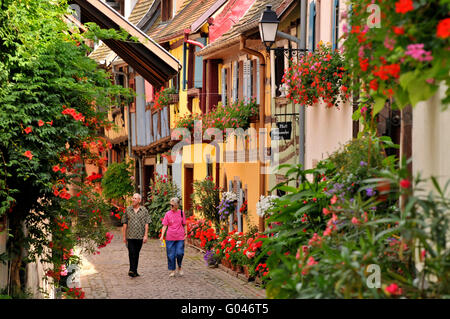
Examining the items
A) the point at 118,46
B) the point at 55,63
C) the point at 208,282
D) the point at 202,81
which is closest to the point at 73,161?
the point at 55,63

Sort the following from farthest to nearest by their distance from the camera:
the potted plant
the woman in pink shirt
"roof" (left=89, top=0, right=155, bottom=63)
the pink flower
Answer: "roof" (left=89, top=0, right=155, bottom=63) < the potted plant < the woman in pink shirt < the pink flower

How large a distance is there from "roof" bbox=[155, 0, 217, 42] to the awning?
803 centimetres

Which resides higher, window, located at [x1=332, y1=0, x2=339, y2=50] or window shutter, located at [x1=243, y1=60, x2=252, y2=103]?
window, located at [x1=332, y1=0, x2=339, y2=50]

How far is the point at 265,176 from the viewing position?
49.8 ft

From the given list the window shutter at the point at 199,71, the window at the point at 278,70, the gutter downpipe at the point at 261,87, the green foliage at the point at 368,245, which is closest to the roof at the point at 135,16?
the window shutter at the point at 199,71

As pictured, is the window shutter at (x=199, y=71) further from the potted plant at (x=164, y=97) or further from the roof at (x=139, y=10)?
the roof at (x=139, y=10)

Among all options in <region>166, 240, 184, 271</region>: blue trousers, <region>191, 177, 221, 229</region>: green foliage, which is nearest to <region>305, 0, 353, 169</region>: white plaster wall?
<region>166, 240, 184, 271</region>: blue trousers

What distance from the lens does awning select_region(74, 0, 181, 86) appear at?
36.4 feet

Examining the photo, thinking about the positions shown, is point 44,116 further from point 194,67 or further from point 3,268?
point 194,67

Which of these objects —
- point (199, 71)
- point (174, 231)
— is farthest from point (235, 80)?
point (174, 231)

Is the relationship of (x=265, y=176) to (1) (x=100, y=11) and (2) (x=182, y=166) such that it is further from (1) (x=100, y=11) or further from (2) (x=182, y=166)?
(2) (x=182, y=166)

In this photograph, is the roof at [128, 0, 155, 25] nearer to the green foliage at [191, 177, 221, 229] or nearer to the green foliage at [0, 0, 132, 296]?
the green foliage at [191, 177, 221, 229]

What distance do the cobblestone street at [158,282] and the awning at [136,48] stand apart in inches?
A: 104

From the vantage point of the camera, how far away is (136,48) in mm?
12000
